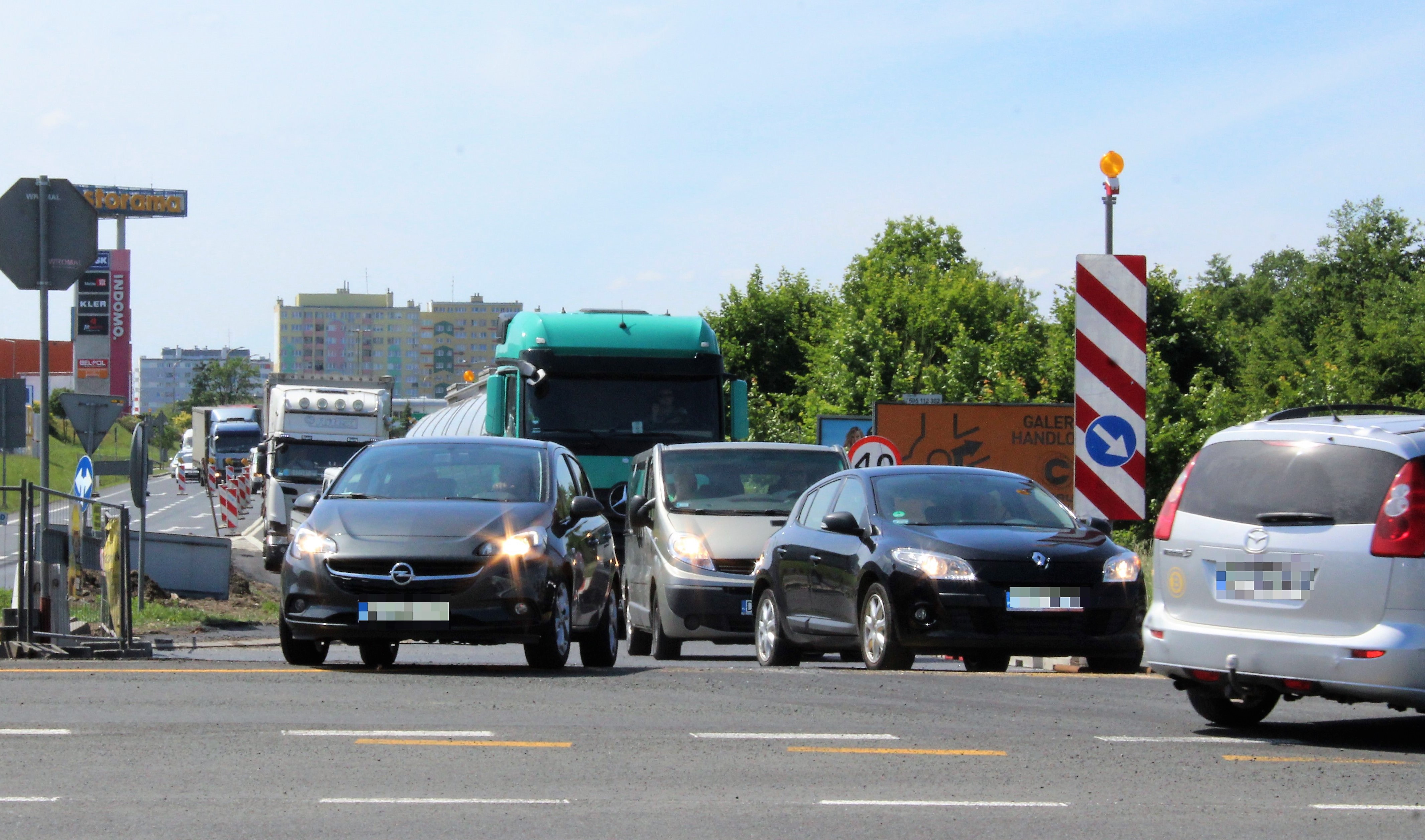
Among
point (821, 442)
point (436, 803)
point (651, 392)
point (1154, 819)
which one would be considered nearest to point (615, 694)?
point (436, 803)

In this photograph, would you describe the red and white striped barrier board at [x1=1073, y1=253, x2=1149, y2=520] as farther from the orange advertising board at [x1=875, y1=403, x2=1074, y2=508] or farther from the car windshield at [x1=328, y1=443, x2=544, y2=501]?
the orange advertising board at [x1=875, y1=403, x2=1074, y2=508]

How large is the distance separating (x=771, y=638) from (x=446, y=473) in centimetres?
292

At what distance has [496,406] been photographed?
19.5m

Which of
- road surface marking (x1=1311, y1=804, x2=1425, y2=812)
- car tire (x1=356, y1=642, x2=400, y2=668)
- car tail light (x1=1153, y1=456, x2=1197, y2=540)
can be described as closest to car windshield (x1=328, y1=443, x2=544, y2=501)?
car tire (x1=356, y1=642, x2=400, y2=668)

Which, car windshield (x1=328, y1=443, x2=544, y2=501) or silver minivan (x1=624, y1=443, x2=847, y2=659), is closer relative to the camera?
car windshield (x1=328, y1=443, x2=544, y2=501)

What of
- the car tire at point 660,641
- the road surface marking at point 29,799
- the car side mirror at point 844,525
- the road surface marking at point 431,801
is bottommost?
the car tire at point 660,641

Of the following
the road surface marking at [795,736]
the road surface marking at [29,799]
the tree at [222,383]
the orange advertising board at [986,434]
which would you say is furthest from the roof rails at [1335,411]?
the tree at [222,383]

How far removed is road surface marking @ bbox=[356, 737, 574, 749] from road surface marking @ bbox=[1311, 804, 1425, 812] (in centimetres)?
320

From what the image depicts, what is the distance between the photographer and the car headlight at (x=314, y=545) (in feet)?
36.2

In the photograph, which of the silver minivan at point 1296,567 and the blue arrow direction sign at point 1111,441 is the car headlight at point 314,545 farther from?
the blue arrow direction sign at point 1111,441

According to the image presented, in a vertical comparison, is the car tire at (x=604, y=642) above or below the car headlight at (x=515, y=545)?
below

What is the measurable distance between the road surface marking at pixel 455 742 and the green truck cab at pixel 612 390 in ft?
35.1

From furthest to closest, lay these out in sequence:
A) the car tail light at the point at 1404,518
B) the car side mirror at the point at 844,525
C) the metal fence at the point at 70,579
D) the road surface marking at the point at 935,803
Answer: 1. the metal fence at the point at 70,579
2. the car side mirror at the point at 844,525
3. the car tail light at the point at 1404,518
4. the road surface marking at the point at 935,803

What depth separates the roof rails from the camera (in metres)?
8.56
